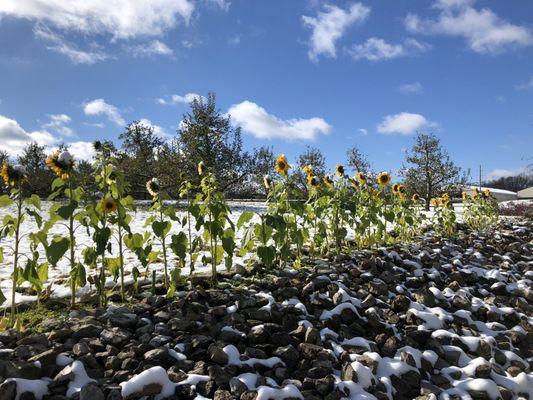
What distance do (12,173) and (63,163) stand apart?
12.7 inches

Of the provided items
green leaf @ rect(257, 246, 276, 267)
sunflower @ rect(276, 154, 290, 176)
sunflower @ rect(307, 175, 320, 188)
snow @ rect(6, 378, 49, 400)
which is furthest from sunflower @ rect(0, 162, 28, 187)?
sunflower @ rect(307, 175, 320, 188)

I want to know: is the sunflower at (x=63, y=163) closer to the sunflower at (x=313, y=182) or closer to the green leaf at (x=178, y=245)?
the green leaf at (x=178, y=245)

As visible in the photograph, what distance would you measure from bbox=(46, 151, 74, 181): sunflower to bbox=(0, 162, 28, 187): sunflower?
0.18 metres

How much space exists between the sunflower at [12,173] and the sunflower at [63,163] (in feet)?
0.59

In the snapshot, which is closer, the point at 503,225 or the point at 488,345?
the point at 488,345

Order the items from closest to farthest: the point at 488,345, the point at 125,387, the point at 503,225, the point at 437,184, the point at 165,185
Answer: the point at 125,387
the point at 488,345
the point at 503,225
the point at 165,185
the point at 437,184

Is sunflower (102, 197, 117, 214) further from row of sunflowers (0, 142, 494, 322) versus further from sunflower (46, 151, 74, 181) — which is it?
sunflower (46, 151, 74, 181)

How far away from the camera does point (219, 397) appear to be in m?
2.07

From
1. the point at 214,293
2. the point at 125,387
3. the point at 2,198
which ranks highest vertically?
the point at 2,198

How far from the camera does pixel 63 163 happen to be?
9.16 ft

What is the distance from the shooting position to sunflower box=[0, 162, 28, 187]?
2664 millimetres

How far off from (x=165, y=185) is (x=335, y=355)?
14777 millimetres

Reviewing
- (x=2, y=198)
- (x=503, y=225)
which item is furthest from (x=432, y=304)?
(x=503, y=225)

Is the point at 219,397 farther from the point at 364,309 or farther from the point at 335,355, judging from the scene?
the point at 364,309
